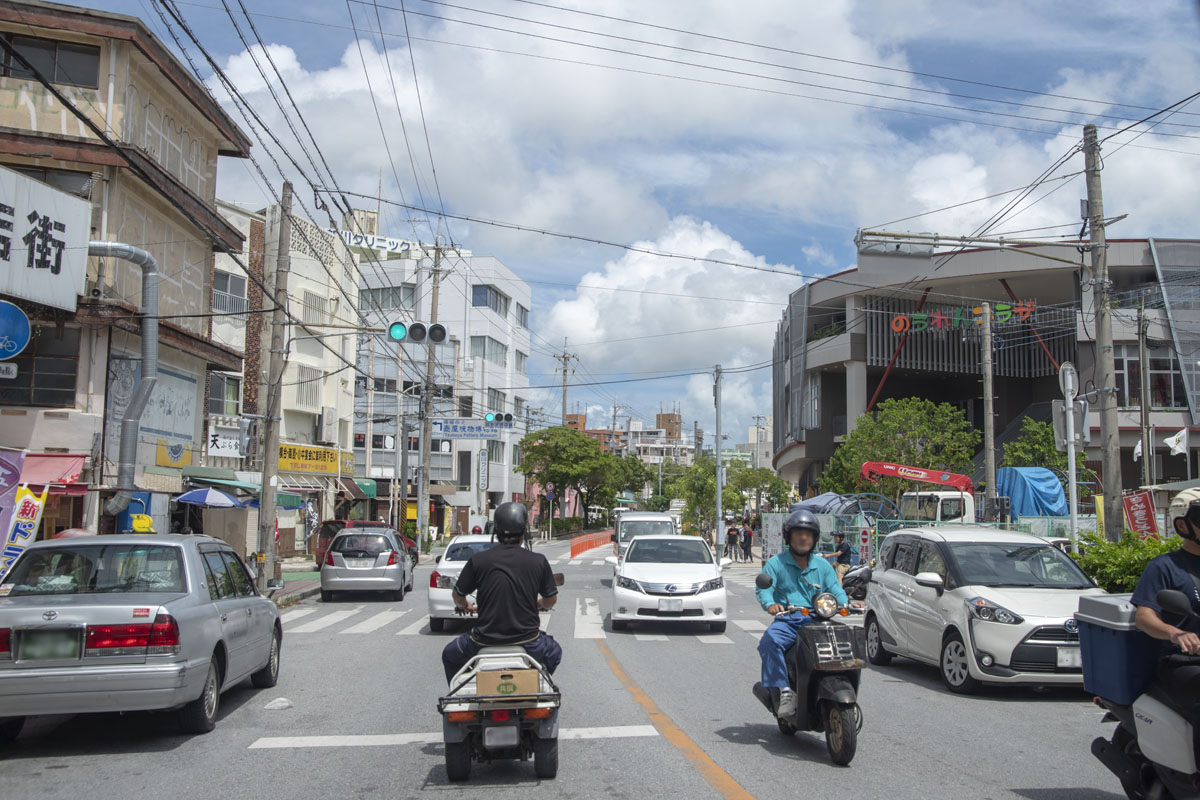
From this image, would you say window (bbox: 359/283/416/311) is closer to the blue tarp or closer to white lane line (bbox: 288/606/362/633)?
the blue tarp

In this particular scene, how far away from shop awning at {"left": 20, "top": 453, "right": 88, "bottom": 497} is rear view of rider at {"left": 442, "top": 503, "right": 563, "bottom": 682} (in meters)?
14.2

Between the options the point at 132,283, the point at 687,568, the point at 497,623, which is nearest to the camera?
the point at 497,623

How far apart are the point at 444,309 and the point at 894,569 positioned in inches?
2146

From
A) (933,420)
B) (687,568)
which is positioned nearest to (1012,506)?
(933,420)

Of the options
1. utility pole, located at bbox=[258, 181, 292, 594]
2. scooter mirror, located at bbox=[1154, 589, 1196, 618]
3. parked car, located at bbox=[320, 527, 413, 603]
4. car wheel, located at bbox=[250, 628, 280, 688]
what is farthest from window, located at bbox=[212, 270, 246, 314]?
scooter mirror, located at bbox=[1154, 589, 1196, 618]

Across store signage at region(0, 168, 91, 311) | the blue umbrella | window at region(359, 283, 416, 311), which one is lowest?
the blue umbrella

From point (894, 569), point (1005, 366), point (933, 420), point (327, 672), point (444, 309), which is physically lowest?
point (327, 672)

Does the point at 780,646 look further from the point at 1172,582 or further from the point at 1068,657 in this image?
the point at 1068,657

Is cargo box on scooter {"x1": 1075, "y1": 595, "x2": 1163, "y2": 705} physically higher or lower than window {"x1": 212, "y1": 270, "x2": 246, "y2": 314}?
lower

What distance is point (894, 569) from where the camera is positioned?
12.1m

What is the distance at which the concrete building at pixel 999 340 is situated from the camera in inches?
1617

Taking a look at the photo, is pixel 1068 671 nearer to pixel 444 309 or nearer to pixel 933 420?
pixel 933 420

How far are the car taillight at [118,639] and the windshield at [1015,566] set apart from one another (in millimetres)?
7926

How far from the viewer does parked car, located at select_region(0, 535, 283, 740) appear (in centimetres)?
706
